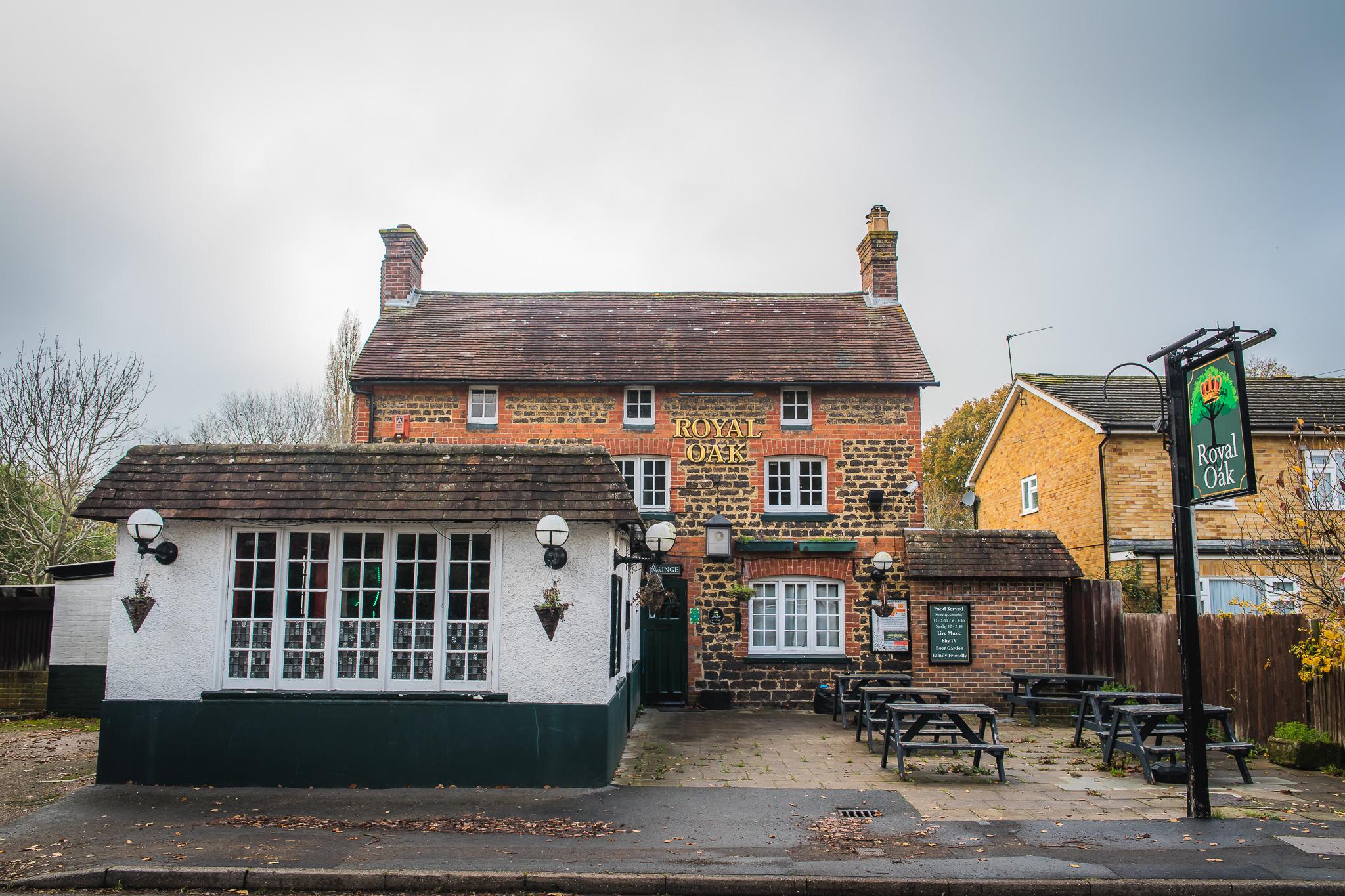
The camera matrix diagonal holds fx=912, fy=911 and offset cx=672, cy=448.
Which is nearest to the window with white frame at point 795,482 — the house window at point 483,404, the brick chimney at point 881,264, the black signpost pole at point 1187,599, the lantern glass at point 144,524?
the brick chimney at point 881,264

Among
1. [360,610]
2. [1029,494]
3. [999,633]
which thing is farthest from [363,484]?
[1029,494]

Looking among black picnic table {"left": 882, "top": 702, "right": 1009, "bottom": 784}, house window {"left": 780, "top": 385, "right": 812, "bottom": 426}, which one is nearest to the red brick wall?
house window {"left": 780, "top": 385, "right": 812, "bottom": 426}

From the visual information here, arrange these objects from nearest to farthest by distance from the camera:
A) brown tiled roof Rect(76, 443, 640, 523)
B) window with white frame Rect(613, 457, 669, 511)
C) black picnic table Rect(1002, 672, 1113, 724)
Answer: brown tiled roof Rect(76, 443, 640, 523)
black picnic table Rect(1002, 672, 1113, 724)
window with white frame Rect(613, 457, 669, 511)

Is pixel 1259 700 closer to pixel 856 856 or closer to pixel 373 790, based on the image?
pixel 856 856

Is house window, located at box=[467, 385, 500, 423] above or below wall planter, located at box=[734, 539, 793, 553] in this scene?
above

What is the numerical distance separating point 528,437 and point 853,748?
8.81 meters

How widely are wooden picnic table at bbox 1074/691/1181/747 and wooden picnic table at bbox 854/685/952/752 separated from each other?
173cm

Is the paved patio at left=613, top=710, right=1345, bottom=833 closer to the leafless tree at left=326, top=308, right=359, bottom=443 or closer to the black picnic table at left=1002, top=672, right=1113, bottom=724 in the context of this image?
the black picnic table at left=1002, top=672, right=1113, bottom=724

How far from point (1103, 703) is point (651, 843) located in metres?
7.15

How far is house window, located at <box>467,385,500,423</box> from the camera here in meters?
18.2

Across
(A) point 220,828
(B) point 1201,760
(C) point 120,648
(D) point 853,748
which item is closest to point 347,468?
(C) point 120,648

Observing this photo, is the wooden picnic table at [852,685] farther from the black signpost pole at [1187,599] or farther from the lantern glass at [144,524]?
the lantern glass at [144,524]

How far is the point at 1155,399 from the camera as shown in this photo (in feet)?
69.1

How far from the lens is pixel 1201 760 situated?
27.9 ft
